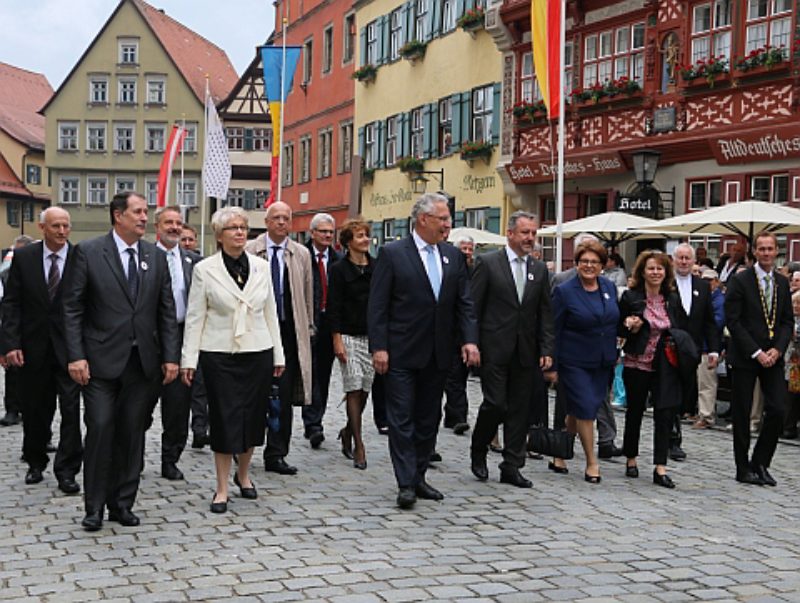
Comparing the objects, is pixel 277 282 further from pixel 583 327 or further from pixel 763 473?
pixel 763 473

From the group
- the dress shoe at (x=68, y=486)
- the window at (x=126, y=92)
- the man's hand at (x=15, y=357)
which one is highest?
the window at (x=126, y=92)

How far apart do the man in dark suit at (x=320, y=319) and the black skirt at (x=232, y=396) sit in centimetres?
194

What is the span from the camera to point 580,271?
Result: 353 inches

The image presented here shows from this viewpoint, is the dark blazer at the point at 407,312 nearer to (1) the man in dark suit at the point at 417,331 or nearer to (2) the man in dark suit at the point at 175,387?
(1) the man in dark suit at the point at 417,331

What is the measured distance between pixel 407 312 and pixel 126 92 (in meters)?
63.0

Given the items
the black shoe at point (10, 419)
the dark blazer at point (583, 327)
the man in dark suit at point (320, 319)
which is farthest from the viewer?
the black shoe at point (10, 419)

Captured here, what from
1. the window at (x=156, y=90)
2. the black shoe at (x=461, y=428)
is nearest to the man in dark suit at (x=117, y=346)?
the black shoe at (x=461, y=428)

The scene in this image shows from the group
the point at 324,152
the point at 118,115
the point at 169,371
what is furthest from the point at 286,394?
the point at 118,115

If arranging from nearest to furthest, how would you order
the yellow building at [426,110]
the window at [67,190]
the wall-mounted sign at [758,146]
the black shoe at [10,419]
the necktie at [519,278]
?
1. the necktie at [519,278]
2. the black shoe at [10,419]
3. the wall-mounted sign at [758,146]
4. the yellow building at [426,110]
5. the window at [67,190]

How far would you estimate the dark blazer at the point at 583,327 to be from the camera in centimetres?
891

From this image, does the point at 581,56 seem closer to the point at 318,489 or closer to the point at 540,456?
the point at 540,456

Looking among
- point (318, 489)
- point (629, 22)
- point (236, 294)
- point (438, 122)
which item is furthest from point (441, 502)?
point (438, 122)

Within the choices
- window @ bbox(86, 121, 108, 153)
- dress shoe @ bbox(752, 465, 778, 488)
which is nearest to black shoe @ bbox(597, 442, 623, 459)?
dress shoe @ bbox(752, 465, 778, 488)

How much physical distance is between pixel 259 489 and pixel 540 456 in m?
2.84
